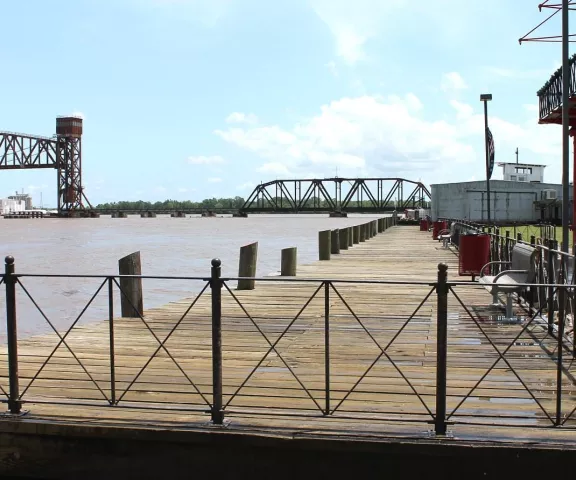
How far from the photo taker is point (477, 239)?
1461cm

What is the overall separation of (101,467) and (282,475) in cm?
153

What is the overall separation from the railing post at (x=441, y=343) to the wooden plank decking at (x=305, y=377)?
0.34 feet

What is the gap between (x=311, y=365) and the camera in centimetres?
751

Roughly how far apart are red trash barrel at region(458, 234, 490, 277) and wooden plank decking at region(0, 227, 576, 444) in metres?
3.28

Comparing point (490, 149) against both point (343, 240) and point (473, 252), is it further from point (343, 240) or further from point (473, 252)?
point (473, 252)

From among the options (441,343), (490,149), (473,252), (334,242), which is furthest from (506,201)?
(441,343)

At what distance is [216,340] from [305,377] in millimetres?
1733

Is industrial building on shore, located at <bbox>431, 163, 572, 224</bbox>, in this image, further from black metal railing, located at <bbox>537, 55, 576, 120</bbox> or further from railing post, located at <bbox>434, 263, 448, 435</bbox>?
railing post, located at <bbox>434, 263, 448, 435</bbox>

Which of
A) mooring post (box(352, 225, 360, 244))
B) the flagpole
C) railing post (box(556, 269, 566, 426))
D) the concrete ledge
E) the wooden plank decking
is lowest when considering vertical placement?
the concrete ledge

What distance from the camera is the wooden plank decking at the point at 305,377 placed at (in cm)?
561

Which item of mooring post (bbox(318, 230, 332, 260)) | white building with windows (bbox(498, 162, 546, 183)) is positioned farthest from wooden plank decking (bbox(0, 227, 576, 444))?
white building with windows (bbox(498, 162, 546, 183))

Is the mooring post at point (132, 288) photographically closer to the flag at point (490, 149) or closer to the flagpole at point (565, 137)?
the flagpole at point (565, 137)

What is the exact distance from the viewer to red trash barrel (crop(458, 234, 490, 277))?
1459 centimetres

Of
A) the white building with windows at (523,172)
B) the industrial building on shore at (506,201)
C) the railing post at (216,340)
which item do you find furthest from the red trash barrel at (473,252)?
the white building with windows at (523,172)
